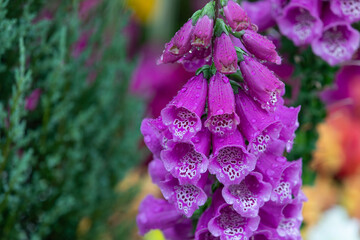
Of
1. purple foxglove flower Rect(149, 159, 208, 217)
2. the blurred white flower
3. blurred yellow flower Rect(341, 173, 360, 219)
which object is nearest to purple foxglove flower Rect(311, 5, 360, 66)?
purple foxglove flower Rect(149, 159, 208, 217)

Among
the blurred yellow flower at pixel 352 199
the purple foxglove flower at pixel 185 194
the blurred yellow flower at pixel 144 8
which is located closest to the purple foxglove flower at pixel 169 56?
the purple foxglove flower at pixel 185 194

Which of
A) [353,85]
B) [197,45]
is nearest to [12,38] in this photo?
[197,45]

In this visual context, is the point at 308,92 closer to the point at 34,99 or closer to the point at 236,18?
the point at 236,18

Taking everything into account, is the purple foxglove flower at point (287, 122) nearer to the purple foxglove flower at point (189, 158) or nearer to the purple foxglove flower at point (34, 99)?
the purple foxglove flower at point (189, 158)

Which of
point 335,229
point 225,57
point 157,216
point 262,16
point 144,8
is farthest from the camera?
point 144,8

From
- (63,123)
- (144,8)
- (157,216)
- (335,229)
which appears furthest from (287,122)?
(144,8)

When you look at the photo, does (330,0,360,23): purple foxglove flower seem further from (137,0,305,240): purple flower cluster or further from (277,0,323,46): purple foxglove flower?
(137,0,305,240): purple flower cluster
